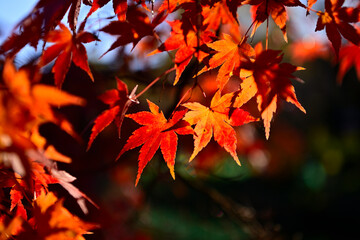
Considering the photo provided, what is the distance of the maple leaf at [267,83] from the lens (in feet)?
2.45

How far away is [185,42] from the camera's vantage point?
0.78 metres

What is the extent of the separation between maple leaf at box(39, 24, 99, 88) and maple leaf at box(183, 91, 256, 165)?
0.26 metres

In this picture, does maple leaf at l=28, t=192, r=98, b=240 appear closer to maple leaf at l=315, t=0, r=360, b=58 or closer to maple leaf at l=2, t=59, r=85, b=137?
maple leaf at l=2, t=59, r=85, b=137

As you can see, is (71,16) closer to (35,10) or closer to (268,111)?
(35,10)

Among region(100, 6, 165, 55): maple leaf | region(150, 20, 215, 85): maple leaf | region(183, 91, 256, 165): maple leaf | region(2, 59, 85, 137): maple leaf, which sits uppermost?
region(2, 59, 85, 137): maple leaf

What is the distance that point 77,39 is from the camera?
2.40 ft

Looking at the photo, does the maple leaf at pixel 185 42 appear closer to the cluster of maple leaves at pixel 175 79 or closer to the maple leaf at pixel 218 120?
the cluster of maple leaves at pixel 175 79

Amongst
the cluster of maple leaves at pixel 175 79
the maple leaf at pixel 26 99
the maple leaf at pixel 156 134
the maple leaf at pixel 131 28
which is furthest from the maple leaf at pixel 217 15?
the maple leaf at pixel 26 99

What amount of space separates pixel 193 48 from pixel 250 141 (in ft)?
11.3

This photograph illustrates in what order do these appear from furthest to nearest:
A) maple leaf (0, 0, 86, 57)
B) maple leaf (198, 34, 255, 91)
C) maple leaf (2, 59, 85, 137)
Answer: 1. maple leaf (198, 34, 255, 91)
2. maple leaf (0, 0, 86, 57)
3. maple leaf (2, 59, 85, 137)

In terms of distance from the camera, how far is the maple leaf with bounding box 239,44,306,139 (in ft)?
2.45

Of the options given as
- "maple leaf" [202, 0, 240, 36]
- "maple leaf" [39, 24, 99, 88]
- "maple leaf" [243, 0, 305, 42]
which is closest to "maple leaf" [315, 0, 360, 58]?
"maple leaf" [243, 0, 305, 42]

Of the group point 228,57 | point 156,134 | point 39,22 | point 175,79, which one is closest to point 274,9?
point 228,57

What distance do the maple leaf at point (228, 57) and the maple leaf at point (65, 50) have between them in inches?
10.8
